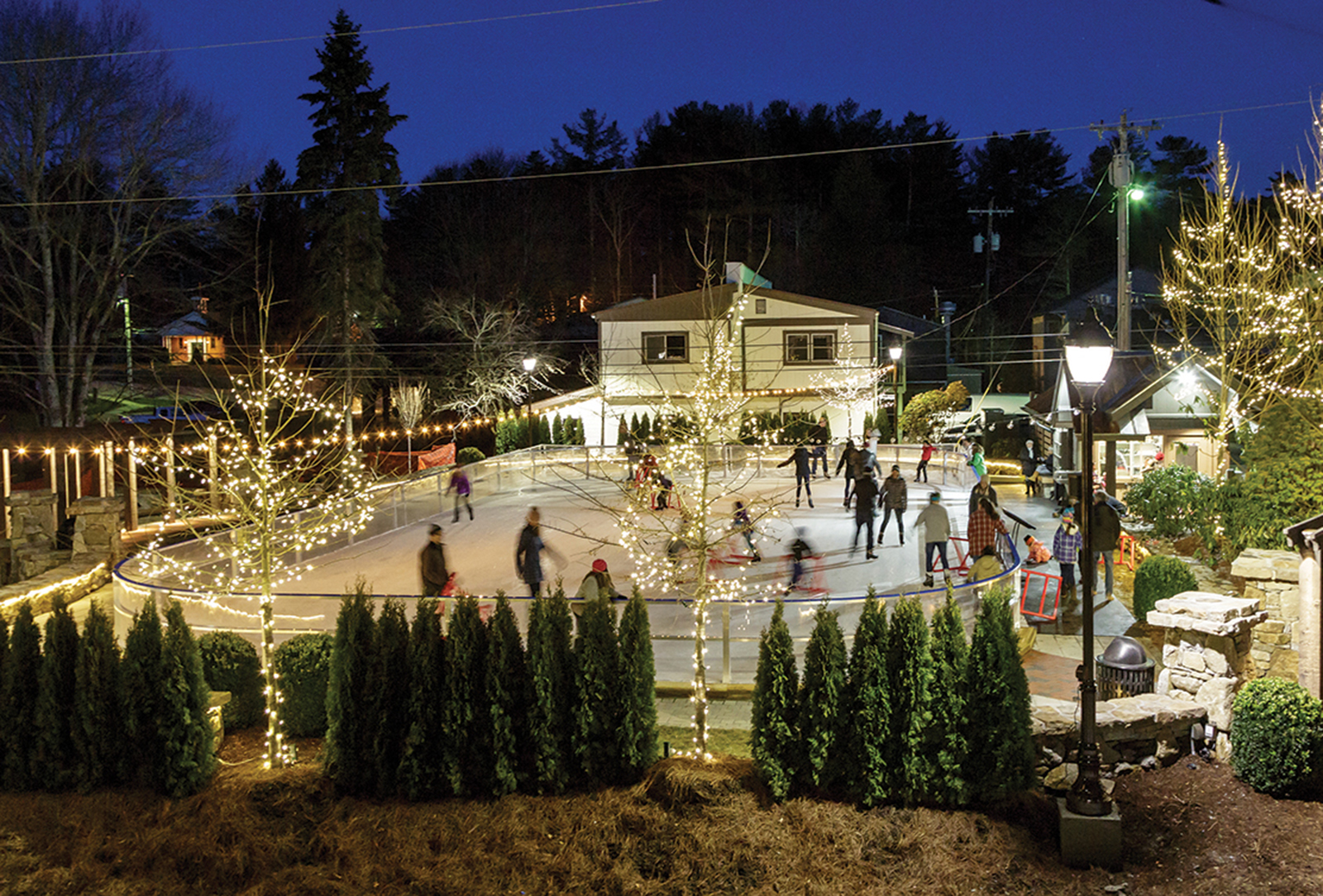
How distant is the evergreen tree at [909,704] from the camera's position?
6.91 m

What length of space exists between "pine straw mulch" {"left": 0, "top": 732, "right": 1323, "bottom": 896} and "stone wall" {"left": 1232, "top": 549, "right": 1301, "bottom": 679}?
3387mm

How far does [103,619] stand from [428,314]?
34739 millimetres

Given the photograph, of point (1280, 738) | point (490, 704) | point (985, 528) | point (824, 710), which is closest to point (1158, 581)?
point (985, 528)

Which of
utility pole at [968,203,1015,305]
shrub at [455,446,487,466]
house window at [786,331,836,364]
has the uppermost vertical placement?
utility pole at [968,203,1015,305]

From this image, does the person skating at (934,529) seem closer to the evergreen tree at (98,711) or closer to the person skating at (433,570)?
the person skating at (433,570)

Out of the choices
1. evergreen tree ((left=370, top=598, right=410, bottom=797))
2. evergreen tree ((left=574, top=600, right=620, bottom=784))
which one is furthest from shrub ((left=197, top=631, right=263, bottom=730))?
evergreen tree ((left=574, top=600, right=620, bottom=784))

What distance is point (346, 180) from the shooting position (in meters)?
34.9

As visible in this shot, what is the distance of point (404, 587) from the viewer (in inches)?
578

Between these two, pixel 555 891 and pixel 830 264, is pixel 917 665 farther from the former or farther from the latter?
pixel 830 264

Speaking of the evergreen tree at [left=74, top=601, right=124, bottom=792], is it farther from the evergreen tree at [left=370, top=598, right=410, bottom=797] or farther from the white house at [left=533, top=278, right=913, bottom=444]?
the white house at [left=533, top=278, right=913, bottom=444]

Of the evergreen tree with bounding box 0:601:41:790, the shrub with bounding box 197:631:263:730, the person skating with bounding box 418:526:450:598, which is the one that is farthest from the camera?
the person skating with bounding box 418:526:450:598

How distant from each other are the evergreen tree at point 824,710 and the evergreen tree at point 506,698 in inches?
85.7

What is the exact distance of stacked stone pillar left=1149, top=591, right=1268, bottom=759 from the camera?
25.9ft

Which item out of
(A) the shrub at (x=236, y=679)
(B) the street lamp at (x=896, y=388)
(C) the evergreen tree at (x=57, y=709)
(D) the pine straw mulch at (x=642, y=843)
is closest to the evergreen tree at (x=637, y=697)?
(D) the pine straw mulch at (x=642, y=843)
